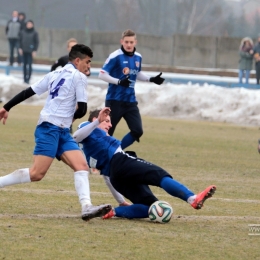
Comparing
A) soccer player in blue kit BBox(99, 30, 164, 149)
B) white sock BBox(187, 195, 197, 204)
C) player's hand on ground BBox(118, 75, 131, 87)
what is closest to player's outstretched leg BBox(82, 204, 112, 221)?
white sock BBox(187, 195, 197, 204)

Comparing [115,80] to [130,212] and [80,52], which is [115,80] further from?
[130,212]

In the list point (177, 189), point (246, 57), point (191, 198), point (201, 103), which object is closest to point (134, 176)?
point (177, 189)

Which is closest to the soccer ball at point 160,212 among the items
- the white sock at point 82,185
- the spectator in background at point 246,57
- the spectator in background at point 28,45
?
the white sock at point 82,185

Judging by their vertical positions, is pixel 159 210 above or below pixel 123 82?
below

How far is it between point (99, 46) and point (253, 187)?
31.9m

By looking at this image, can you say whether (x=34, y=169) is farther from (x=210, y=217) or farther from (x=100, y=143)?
(x=210, y=217)

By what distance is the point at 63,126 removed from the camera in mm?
8125

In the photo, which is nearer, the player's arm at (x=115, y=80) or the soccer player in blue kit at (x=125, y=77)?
the player's arm at (x=115, y=80)

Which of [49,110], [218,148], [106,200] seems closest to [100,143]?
[49,110]

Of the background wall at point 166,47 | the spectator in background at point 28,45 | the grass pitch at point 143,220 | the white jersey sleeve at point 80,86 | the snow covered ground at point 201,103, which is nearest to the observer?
the grass pitch at point 143,220

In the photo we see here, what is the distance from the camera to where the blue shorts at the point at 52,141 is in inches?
314

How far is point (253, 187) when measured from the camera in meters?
10.9

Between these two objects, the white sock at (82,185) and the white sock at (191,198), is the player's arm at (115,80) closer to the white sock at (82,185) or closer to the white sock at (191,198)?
the white sock at (82,185)

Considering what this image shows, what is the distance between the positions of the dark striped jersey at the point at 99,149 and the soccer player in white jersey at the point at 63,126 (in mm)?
206
